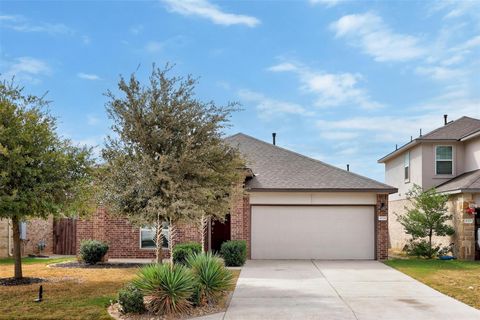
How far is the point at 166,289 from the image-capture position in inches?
416

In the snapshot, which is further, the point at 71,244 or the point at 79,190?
the point at 71,244

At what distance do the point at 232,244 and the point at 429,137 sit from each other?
38.3ft

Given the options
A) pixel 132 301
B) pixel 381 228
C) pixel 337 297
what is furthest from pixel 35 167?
pixel 381 228

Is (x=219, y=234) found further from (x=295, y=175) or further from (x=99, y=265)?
(x=99, y=265)

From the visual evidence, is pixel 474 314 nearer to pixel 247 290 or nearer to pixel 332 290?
pixel 332 290

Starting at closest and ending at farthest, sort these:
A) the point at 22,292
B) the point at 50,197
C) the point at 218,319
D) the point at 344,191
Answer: the point at 218,319, the point at 22,292, the point at 50,197, the point at 344,191

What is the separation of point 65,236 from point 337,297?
16344 millimetres

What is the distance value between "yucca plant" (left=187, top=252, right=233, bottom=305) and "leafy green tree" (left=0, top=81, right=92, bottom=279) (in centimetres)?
460

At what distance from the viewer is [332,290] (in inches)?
532

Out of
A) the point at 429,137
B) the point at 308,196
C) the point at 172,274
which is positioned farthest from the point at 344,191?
the point at 172,274

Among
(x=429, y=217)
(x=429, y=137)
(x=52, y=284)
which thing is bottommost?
(x=52, y=284)

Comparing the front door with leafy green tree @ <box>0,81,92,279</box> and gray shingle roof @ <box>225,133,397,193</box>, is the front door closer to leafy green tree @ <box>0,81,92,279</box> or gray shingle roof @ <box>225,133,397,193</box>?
gray shingle roof @ <box>225,133,397,193</box>

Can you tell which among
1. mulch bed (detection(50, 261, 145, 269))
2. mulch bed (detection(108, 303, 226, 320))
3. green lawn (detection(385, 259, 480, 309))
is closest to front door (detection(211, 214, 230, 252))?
mulch bed (detection(50, 261, 145, 269))

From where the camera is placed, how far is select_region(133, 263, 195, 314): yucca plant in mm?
10477
